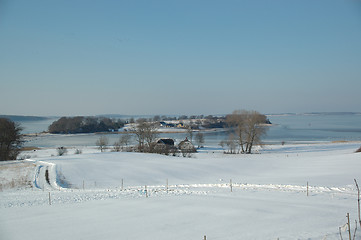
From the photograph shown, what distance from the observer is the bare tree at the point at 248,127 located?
149ft

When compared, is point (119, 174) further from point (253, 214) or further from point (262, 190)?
point (253, 214)

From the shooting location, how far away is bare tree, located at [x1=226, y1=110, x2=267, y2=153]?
149ft

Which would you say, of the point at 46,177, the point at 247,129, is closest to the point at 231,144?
the point at 247,129

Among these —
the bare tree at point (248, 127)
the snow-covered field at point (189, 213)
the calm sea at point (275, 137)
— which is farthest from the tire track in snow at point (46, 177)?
the bare tree at point (248, 127)

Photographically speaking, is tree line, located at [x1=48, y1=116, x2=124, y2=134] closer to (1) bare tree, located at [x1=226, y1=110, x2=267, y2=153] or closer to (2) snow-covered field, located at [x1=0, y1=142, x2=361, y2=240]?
(1) bare tree, located at [x1=226, y1=110, x2=267, y2=153]

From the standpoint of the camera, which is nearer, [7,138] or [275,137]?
[7,138]

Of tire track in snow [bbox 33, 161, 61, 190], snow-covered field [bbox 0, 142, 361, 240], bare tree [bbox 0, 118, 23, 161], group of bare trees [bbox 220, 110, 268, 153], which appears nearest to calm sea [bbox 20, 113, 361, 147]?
group of bare trees [bbox 220, 110, 268, 153]

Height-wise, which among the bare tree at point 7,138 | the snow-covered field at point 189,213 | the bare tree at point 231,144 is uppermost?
the bare tree at point 7,138

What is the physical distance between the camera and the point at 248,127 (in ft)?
155

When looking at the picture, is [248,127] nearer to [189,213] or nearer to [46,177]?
[46,177]

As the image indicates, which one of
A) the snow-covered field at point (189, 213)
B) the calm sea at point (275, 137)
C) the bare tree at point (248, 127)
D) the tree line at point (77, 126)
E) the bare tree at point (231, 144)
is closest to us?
the snow-covered field at point (189, 213)

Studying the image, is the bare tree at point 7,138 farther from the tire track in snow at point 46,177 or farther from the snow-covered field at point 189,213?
the snow-covered field at point 189,213

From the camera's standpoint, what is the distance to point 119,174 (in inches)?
869

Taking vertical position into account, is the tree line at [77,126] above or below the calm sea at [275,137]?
above
